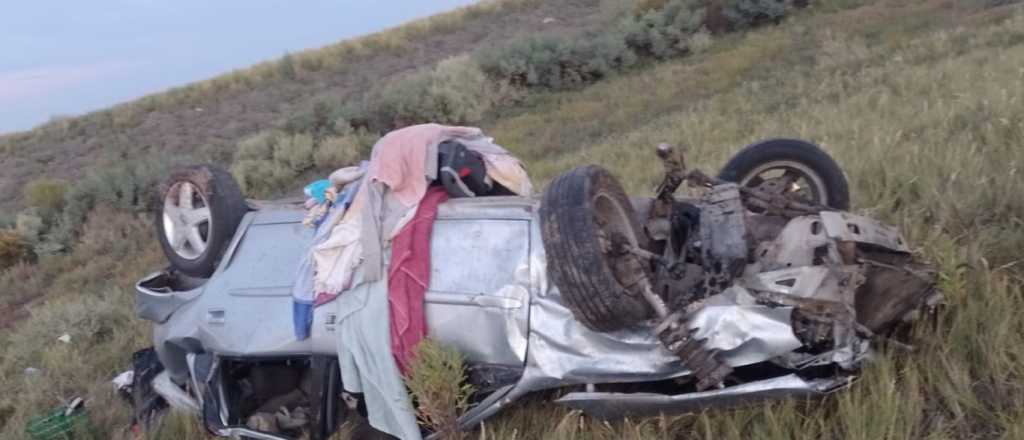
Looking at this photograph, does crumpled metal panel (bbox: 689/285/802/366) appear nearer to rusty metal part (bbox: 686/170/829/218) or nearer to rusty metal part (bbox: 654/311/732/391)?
rusty metal part (bbox: 654/311/732/391)

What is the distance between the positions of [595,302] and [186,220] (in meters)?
3.01

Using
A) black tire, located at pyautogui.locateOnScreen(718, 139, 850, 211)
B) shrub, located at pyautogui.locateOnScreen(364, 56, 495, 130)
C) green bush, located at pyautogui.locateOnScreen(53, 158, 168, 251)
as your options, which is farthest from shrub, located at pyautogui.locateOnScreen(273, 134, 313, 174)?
black tire, located at pyautogui.locateOnScreen(718, 139, 850, 211)

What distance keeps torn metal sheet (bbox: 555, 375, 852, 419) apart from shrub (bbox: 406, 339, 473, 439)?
0.49 meters

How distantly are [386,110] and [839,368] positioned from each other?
54.0ft

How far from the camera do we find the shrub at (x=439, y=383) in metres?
3.63

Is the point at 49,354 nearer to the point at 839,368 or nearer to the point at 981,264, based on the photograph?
the point at 839,368

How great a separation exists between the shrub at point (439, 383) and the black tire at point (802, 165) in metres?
2.18

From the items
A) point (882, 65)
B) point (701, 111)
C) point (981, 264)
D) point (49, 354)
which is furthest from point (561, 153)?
point (981, 264)

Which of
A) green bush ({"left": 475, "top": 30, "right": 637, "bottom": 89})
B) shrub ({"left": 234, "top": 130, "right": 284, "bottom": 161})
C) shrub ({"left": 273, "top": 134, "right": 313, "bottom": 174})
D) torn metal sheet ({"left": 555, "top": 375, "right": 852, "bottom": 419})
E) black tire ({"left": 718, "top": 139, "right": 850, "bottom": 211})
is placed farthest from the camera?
green bush ({"left": 475, "top": 30, "right": 637, "bottom": 89})

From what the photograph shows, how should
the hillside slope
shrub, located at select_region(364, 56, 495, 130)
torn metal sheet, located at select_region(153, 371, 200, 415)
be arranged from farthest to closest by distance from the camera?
the hillside slope < shrub, located at select_region(364, 56, 495, 130) < torn metal sheet, located at select_region(153, 371, 200, 415)

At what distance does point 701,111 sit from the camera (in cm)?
1173

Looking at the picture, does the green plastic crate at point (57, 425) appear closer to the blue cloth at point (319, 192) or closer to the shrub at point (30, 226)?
the blue cloth at point (319, 192)

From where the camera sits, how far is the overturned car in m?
3.32

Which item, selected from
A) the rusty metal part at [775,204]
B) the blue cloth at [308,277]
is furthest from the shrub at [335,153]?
the rusty metal part at [775,204]
